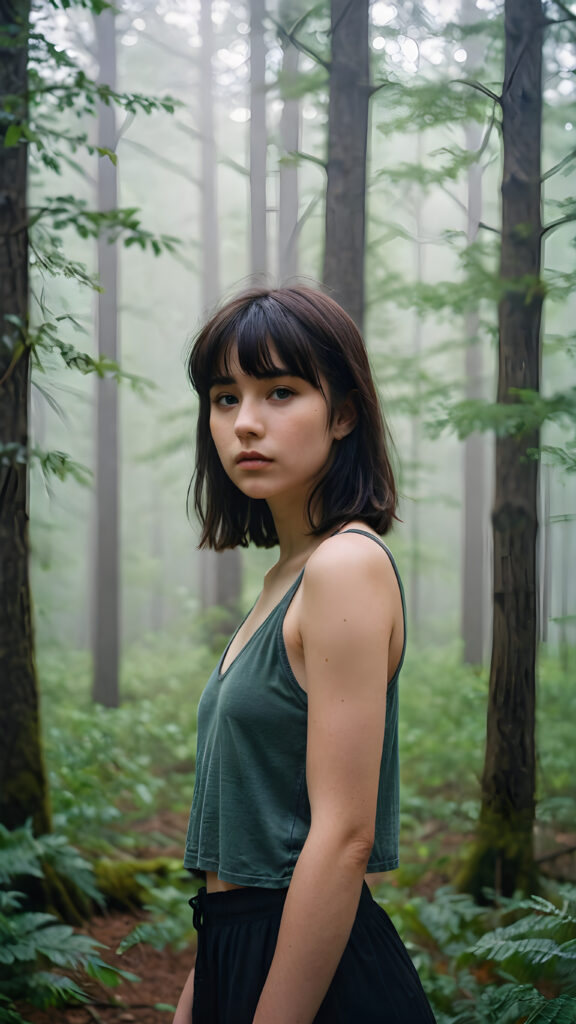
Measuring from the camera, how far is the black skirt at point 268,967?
4.67 ft

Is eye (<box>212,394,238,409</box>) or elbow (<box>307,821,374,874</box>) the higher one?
eye (<box>212,394,238,409</box>)

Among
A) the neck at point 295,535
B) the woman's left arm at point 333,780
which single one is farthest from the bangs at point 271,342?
the woman's left arm at point 333,780

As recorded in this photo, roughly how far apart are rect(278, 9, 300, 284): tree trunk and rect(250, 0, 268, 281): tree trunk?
0.18 meters

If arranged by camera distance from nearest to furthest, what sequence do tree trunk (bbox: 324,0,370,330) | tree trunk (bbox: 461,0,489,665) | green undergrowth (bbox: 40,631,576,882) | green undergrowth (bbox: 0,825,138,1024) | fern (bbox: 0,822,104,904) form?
1. green undergrowth (bbox: 0,825,138,1024)
2. fern (bbox: 0,822,104,904)
3. tree trunk (bbox: 324,0,370,330)
4. green undergrowth (bbox: 40,631,576,882)
5. tree trunk (bbox: 461,0,489,665)

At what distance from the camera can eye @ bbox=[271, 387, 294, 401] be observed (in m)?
1.58

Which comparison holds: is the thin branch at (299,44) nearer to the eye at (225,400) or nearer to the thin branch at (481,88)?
the thin branch at (481,88)

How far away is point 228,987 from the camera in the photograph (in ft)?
4.89

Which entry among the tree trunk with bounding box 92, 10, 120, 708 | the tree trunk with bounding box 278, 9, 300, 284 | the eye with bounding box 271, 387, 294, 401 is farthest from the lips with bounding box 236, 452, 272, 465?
the tree trunk with bounding box 92, 10, 120, 708

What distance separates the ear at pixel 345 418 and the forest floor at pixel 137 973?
2811 mm

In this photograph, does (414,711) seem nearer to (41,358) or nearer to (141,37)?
(41,358)

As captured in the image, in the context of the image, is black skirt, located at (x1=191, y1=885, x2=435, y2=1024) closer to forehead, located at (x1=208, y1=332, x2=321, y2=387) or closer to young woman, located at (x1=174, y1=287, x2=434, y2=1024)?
young woman, located at (x1=174, y1=287, x2=434, y2=1024)

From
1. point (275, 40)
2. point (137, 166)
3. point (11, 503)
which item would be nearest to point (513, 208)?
point (275, 40)

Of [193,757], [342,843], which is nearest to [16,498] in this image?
[342,843]

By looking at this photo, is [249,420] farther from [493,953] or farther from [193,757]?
[193,757]
